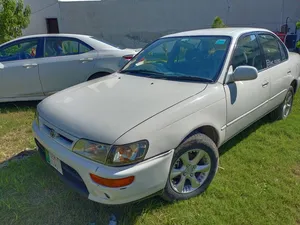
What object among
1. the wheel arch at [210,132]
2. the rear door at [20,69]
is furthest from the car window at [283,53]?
the rear door at [20,69]

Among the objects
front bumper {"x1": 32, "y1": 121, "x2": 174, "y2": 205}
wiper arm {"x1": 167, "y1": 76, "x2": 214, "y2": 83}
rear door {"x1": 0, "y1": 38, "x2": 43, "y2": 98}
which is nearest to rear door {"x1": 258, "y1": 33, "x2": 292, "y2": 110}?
wiper arm {"x1": 167, "y1": 76, "x2": 214, "y2": 83}

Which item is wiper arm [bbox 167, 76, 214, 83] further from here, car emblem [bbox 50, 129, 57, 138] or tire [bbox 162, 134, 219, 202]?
car emblem [bbox 50, 129, 57, 138]

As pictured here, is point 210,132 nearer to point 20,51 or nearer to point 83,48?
point 83,48

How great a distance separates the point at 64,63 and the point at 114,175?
3.56 meters

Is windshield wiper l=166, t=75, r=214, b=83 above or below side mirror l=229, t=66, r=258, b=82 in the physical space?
below

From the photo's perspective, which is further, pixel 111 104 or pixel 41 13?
pixel 41 13

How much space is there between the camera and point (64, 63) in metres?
4.84

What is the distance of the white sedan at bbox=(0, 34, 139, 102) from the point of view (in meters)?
4.78

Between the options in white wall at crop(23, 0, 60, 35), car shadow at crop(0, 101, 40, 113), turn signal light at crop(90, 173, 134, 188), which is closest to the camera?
turn signal light at crop(90, 173, 134, 188)

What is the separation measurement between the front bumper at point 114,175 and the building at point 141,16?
1315 cm

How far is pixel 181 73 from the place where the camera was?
2.80 metres

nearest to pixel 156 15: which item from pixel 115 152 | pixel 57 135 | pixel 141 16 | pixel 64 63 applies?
pixel 141 16

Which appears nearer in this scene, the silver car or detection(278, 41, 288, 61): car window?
the silver car

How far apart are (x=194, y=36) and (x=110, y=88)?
4.32 feet
